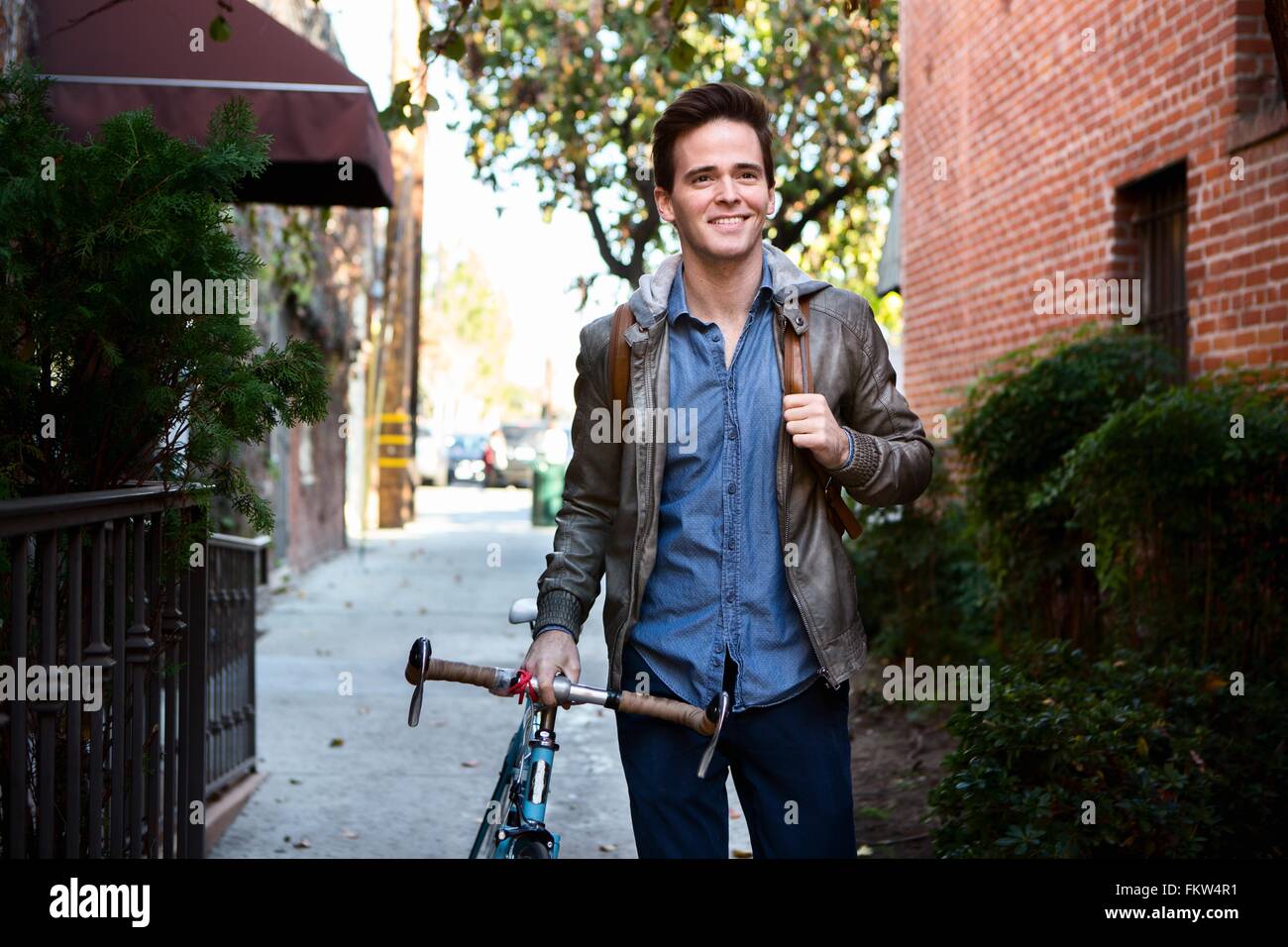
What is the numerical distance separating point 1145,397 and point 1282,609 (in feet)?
3.55

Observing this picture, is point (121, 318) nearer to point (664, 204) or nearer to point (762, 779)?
point (664, 204)

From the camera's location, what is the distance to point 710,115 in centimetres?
307

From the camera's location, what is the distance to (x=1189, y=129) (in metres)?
8.07

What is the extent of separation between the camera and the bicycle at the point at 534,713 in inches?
107

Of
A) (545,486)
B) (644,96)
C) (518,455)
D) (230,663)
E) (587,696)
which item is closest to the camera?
(587,696)

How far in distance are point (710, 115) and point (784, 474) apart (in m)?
0.71

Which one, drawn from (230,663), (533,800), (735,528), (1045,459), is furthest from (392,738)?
(735,528)

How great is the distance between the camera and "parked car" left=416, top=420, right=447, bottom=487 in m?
43.5

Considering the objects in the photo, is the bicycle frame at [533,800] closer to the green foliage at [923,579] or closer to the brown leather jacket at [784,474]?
the brown leather jacket at [784,474]

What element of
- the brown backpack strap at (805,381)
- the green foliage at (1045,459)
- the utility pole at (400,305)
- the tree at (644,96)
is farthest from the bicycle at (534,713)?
the utility pole at (400,305)

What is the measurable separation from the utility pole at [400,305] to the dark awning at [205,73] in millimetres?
16776

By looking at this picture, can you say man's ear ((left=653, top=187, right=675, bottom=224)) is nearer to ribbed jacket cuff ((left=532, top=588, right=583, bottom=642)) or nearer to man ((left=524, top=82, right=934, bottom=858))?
man ((left=524, top=82, right=934, bottom=858))

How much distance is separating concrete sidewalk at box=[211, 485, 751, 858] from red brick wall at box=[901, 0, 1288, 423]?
348 cm

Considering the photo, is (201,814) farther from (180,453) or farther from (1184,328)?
(1184,328)
